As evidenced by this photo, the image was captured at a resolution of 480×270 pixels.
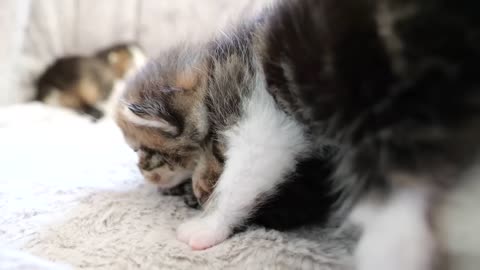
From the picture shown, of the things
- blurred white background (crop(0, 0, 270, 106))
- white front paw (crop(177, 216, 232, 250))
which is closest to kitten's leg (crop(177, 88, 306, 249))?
white front paw (crop(177, 216, 232, 250))

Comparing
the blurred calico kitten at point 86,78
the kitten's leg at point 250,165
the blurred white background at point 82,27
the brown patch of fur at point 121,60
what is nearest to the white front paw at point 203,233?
the kitten's leg at point 250,165

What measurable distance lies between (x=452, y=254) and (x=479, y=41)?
29 centimetres

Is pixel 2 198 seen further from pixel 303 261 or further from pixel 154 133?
pixel 303 261

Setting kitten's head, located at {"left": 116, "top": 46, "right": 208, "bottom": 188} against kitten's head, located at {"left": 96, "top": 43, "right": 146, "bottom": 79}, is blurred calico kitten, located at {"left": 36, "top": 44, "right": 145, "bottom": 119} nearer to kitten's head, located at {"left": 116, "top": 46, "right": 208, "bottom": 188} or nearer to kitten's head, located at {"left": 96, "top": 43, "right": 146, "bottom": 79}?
kitten's head, located at {"left": 96, "top": 43, "right": 146, "bottom": 79}

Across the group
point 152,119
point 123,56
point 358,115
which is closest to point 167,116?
point 152,119

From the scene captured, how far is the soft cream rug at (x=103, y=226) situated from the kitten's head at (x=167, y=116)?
8 centimetres

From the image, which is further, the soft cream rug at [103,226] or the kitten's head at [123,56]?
the kitten's head at [123,56]

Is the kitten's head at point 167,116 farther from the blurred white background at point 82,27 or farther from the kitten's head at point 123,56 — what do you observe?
the kitten's head at point 123,56

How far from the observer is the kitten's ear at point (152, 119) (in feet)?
3.08

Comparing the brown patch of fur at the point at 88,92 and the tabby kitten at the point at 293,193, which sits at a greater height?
the brown patch of fur at the point at 88,92

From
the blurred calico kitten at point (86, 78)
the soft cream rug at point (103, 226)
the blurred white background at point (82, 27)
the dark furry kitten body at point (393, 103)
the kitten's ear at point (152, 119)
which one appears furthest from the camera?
the blurred calico kitten at point (86, 78)

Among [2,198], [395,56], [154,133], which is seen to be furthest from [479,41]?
[2,198]

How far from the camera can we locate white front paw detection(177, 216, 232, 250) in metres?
0.86

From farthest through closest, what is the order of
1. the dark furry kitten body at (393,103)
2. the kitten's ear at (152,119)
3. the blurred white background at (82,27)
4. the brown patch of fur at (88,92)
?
the brown patch of fur at (88,92) < the blurred white background at (82,27) < the kitten's ear at (152,119) < the dark furry kitten body at (393,103)
